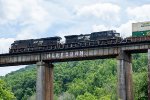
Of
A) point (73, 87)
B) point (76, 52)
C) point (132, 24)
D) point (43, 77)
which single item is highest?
point (132, 24)

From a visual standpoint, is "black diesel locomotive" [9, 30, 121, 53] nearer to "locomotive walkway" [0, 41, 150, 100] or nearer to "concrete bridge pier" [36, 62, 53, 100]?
"locomotive walkway" [0, 41, 150, 100]

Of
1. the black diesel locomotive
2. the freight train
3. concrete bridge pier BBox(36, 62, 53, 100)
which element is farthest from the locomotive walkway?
the black diesel locomotive

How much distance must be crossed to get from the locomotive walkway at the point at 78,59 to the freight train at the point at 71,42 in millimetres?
832

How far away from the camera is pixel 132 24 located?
67.6 meters

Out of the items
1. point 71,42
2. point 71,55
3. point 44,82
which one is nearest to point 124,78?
point 71,55

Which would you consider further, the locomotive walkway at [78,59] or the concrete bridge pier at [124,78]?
the locomotive walkway at [78,59]

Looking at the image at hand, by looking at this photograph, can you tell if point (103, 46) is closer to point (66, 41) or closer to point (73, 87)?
point (66, 41)

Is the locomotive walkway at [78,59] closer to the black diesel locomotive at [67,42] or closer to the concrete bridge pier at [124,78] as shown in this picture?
the concrete bridge pier at [124,78]

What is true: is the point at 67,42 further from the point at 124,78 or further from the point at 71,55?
the point at 124,78

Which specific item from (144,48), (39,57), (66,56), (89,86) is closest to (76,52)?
(66,56)

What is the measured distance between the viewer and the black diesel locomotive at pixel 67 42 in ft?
227

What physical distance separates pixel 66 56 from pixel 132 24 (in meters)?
13.1

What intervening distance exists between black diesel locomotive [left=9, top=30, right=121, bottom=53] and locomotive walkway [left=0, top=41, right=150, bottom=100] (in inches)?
39.8

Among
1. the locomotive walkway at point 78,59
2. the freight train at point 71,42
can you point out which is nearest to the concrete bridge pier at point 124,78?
the locomotive walkway at point 78,59
